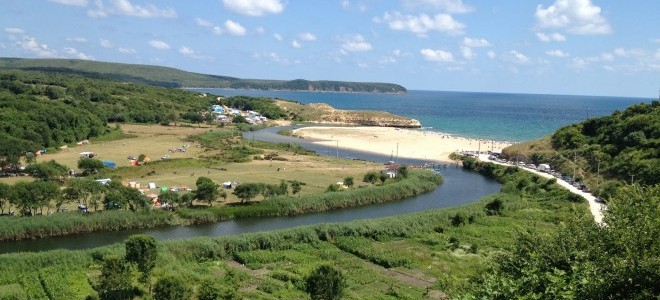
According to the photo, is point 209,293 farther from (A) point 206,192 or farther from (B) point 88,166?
(B) point 88,166

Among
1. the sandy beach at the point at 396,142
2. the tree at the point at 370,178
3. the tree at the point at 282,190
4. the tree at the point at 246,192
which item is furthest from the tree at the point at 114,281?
the sandy beach at the point at 396,142

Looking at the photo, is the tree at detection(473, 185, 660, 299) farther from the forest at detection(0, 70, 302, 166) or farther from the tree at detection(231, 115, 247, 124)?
the tree at detection(231, 115, 247, 124)

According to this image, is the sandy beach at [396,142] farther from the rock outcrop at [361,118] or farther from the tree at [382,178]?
the tree at [382,178]

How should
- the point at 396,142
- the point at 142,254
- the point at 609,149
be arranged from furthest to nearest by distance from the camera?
the point at 396,142 → the point at 609,149 → the point at 142,254

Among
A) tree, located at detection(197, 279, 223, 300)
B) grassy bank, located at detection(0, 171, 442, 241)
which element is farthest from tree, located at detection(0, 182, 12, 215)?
tree, located at detection(197, 279, 223, 300)

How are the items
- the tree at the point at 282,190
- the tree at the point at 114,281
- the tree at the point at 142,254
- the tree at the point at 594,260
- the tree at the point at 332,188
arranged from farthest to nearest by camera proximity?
the tree at the point at 332,188 → the tree at the point at 282,190 → the tree at the point at 142,254 → the tree at the point at 114,281 → the tree at the point at 594,260

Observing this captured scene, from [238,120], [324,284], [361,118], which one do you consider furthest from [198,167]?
[361,118]

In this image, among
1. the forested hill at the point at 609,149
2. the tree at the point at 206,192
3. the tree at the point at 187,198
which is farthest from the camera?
the forested hill at the point at 609,149
